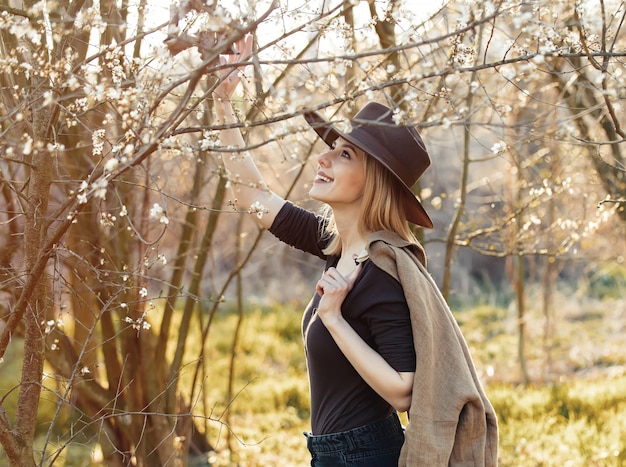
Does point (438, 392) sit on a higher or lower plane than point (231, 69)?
lower

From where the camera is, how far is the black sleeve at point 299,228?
2941mm

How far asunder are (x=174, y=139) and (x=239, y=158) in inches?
20.0

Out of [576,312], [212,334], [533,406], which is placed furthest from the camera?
[576,312]

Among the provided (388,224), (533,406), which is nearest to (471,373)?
(388,224)

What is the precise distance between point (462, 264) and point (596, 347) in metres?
5.03

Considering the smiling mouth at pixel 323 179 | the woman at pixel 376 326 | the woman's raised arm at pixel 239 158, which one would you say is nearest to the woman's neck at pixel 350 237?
the woman at pixel 376 326

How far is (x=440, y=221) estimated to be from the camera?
12648 mm

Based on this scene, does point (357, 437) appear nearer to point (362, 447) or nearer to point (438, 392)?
point (362, 447)

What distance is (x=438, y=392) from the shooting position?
2.31 meters

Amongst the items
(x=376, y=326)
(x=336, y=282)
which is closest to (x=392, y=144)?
(x=336, y=282)

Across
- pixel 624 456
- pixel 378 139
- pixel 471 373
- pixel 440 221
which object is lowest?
pixel 624 456

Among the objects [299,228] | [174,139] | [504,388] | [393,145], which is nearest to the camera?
[174,139]

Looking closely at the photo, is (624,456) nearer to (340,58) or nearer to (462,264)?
(340,58)

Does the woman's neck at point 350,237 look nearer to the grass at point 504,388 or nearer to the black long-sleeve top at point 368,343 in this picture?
the black long-sleeve top at point 368,343
